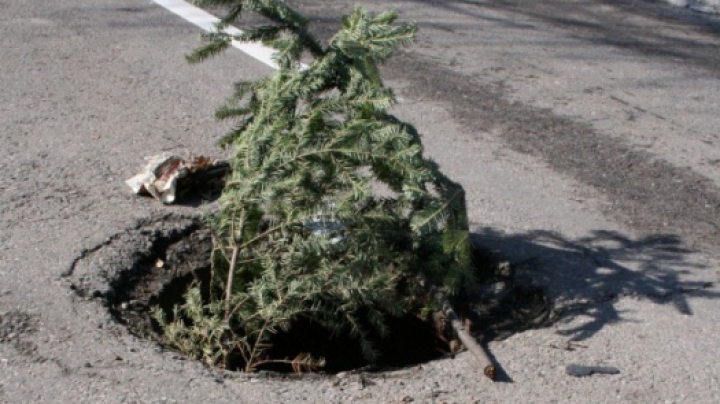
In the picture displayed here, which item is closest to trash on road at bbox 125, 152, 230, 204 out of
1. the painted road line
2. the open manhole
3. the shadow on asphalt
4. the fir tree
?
the open manhole

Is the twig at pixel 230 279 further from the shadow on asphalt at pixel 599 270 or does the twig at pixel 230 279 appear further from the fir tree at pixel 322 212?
the shadow on asphalt at pixel 599 270

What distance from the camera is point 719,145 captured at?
598 cm

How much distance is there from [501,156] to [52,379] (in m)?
2.95

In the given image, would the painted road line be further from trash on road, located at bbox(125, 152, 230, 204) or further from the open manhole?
the open manhole

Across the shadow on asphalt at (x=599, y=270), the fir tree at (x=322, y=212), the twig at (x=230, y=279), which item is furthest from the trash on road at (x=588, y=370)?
the twig at (x=230, y=279)

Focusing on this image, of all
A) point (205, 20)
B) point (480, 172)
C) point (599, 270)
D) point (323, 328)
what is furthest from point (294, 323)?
point (205, 20)

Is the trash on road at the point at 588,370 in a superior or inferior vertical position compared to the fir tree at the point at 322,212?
inferior

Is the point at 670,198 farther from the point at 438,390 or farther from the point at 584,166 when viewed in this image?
the point at 438,390

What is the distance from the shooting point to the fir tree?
354 cm

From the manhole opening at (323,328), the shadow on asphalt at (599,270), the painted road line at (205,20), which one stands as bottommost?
the manhole opening at (323,328)

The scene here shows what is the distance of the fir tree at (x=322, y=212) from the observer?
3.54 metres

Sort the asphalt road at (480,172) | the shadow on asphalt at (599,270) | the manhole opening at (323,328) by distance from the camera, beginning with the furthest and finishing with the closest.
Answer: the shadow on asphalt at (599,270) → the manhole opening at (323,328) → the asphalt road at (480,172)

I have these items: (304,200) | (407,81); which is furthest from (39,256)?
(407,81)

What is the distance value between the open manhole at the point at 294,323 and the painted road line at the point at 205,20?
3.15 m
